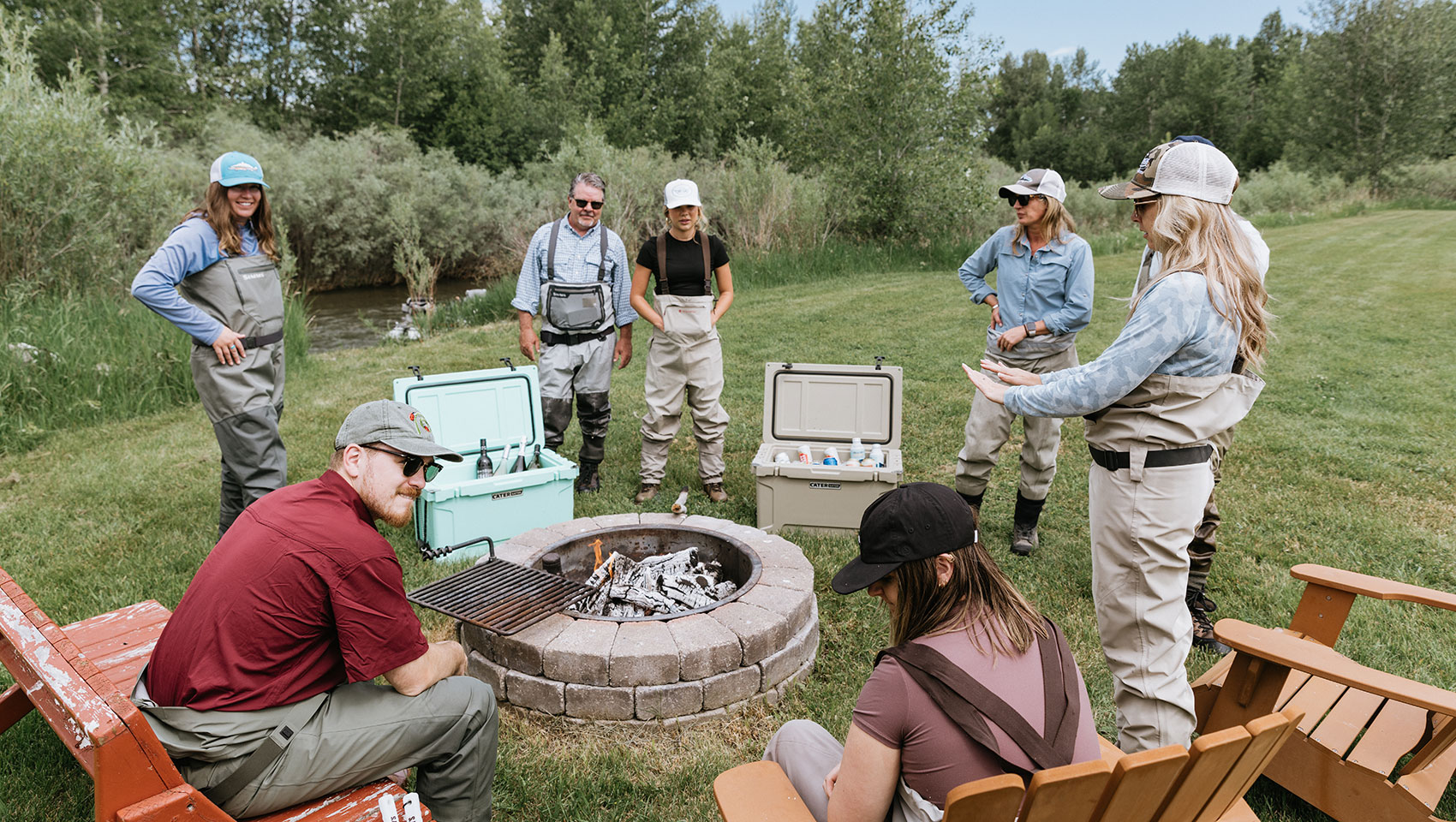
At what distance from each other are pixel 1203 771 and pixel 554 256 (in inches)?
186

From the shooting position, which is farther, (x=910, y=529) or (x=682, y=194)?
(x=682, y=194)

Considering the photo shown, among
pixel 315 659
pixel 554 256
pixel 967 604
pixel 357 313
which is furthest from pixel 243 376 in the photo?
pixel 357 313

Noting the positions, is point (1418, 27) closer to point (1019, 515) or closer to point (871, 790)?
point (1019, 515)

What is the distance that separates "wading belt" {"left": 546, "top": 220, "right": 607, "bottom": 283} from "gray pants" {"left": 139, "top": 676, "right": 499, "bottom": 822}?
344 cm

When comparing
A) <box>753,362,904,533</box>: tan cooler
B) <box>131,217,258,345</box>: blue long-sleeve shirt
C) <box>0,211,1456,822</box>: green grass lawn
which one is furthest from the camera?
<box>753,362,904,533</box>: tan cooler

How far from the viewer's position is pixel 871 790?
1.76 m

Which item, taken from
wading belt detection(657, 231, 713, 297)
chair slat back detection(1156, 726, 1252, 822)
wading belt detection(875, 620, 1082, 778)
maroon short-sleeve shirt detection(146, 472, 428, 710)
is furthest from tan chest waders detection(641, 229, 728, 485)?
chair slat back detection(1156, 726, 1252, 822)

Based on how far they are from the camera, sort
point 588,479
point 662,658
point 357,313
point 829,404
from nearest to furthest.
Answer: point 662,658, point 829,404, point 588,479, point 357,313

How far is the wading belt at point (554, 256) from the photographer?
548 centimetres

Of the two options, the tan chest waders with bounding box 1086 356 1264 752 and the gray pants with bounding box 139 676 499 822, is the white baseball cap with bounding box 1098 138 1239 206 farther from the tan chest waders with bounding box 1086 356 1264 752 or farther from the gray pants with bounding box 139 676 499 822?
the gray pants with bounding box 139 676 499 822

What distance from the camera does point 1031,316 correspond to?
475 centimetres

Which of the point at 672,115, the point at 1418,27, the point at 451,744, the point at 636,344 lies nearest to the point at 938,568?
the point at 451,744

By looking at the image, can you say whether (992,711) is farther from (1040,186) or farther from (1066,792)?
(1040,186)

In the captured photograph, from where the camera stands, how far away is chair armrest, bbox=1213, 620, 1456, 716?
2301mm
